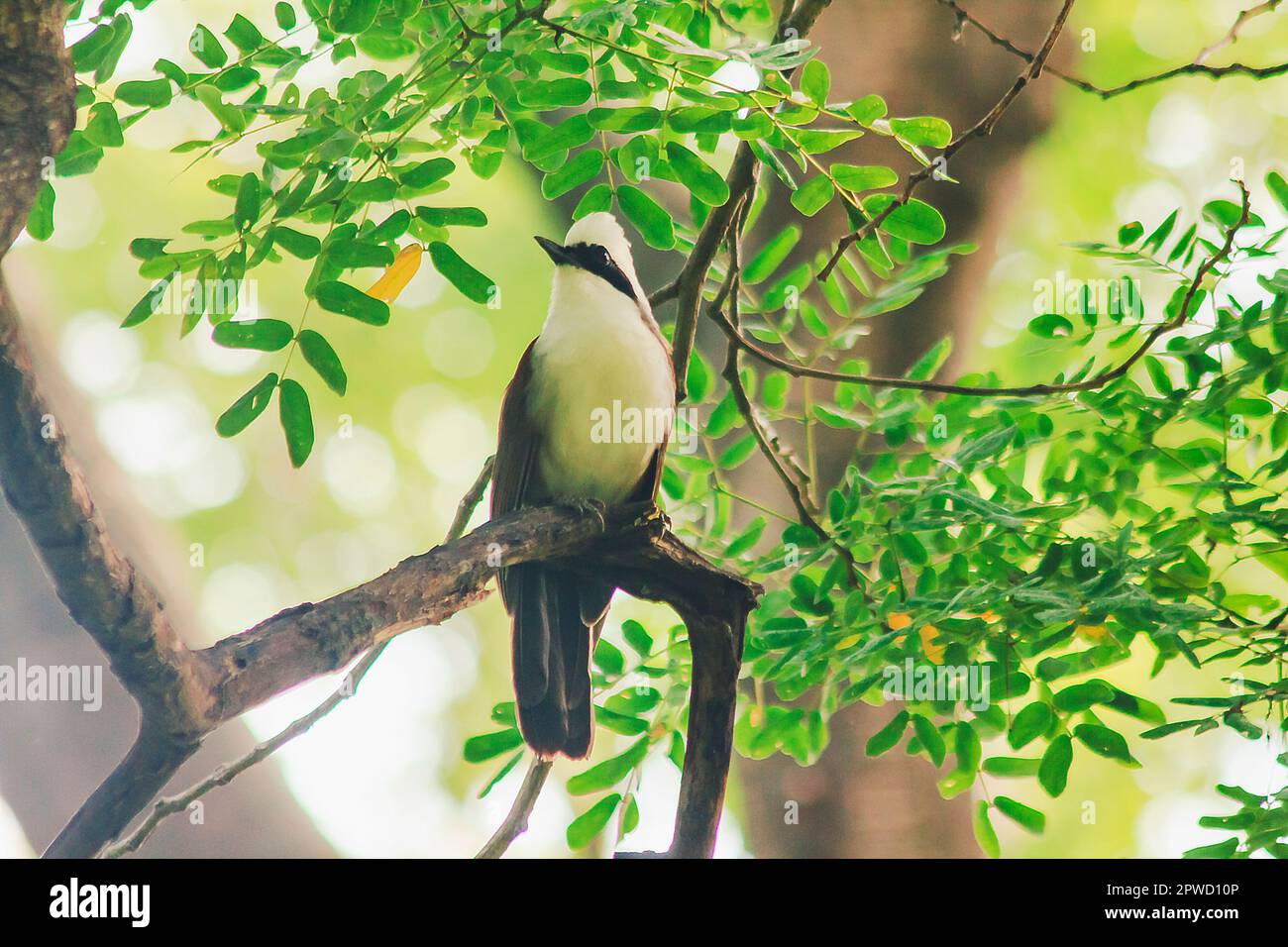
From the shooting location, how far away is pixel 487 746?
2.15 metres

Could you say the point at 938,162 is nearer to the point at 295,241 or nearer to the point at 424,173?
the point at 424,173

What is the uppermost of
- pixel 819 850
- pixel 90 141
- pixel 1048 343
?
pixel 90 141

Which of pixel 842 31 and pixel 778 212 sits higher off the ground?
pixel 842 31

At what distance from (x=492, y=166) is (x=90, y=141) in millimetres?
675

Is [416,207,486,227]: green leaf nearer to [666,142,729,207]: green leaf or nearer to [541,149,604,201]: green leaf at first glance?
[541,149,604,201]: green leaf

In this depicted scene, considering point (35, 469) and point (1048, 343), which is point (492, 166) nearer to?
point (35, 469)

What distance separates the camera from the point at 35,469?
1.35 meters

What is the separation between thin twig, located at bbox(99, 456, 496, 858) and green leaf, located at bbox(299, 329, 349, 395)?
1.18 feet

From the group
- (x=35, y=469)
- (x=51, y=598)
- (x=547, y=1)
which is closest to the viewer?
(x=35, y=469)

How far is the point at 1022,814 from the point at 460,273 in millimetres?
1419

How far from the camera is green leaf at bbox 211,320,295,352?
159cm

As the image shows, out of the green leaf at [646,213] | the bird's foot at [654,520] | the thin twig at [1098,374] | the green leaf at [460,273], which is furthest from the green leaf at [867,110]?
the bird's foot at [654,520]
